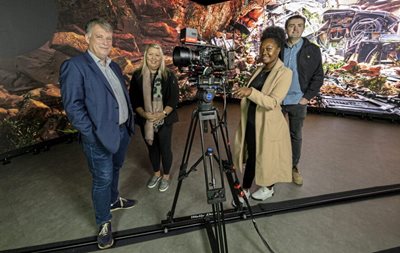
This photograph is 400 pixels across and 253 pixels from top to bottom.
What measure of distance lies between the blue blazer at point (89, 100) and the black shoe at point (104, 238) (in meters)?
0.61

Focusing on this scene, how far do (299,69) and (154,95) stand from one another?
53.5 inches

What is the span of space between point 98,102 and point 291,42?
177cm

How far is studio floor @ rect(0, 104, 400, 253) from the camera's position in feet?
5.16

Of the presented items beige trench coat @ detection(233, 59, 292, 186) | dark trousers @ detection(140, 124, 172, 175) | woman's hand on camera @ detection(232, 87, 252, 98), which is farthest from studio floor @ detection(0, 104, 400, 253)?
woman's hand on camera @ detection(232, 87, 252, 98)

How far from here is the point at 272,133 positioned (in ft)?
5.38

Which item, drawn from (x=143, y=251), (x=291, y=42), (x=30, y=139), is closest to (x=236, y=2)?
(x=291, y=42)

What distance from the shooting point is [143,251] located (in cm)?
150

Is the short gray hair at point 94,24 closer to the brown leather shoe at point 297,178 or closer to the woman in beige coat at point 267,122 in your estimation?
the woman in beige coat at point 267,122

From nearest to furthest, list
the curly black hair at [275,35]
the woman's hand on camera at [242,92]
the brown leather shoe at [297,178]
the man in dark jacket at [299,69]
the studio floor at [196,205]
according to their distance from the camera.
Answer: the woman's hand on camera at [242,92]
the curly black hair at [275,35]
the studio floor at [196,205]
the man in dark jacket at [299,69]
the brown leather shoe at [297,178]

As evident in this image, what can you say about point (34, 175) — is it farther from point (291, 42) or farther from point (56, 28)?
point (291, 42)

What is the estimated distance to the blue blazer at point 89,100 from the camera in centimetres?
120

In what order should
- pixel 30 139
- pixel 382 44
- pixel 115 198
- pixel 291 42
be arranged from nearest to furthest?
pixel 115 198, pixel 291 42, pixel 30 139, pixel 382 44

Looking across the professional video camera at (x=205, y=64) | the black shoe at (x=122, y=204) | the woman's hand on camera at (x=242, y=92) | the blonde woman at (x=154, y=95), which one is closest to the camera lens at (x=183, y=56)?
the professional video camera at (x=205, y=64)

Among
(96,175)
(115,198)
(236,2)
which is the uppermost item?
(236,2)
